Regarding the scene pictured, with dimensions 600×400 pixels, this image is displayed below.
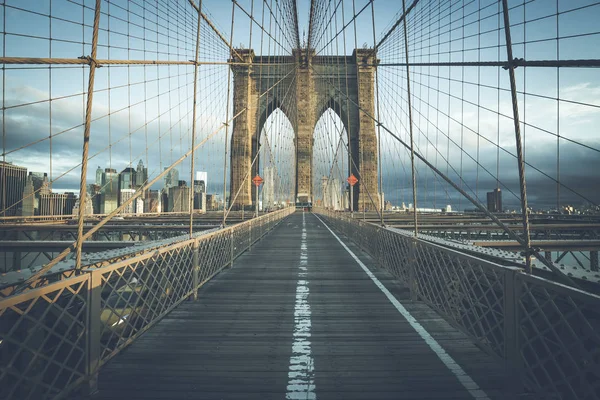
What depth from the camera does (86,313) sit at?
8.29ft

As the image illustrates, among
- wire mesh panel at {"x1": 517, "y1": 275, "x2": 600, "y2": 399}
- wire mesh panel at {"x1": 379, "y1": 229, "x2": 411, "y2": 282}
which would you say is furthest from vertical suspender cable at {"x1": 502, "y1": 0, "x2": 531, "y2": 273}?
wire mesh panel at {"x1": 379, "y1": 229, "x2": 411, "y2": 282}

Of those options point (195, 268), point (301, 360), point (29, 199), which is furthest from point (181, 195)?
point (301, 360)

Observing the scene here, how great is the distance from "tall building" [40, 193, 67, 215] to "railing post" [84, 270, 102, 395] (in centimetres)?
1655

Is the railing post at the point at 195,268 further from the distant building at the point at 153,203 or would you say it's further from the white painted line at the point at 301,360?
the distant building at the point at 153,203

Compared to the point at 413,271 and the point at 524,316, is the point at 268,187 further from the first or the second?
the point at 524,316

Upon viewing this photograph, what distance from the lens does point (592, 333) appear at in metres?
1.83

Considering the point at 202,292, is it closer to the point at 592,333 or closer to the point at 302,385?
the point at 302,385

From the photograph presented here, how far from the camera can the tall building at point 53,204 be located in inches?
633

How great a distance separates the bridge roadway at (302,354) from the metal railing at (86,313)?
0.88ft

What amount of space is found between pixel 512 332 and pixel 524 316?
0.58 feet

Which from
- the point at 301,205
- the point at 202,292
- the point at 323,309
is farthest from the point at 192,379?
the point at 301,205

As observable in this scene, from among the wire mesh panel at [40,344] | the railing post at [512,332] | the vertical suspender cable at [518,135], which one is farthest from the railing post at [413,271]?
the wire mesh panel at [40,344]

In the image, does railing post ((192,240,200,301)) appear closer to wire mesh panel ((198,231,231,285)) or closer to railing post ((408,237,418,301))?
wire mesh panel ((198,231,231,285))

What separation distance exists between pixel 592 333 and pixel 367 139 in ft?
131
